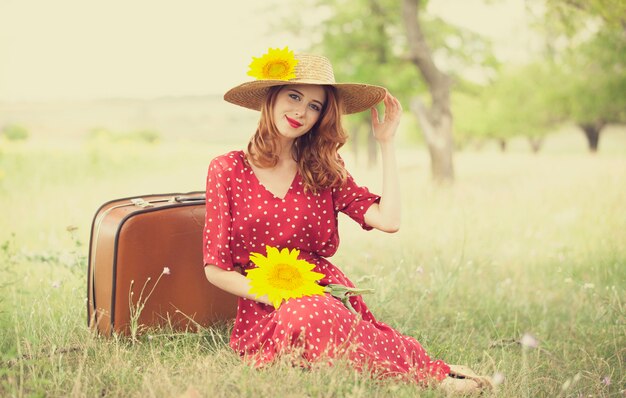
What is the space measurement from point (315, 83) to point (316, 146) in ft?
1.13

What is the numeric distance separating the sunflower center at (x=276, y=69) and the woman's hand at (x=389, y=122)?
495 millimetres

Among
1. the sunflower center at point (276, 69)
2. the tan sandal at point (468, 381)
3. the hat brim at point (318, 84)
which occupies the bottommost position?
the tan sandal at point (468, 381)

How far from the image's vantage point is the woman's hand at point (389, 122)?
118 inches

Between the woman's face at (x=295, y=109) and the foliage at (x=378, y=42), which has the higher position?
the foliage at (x=378, y=42)

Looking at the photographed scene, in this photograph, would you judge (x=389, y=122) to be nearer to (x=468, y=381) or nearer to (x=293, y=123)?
(x=293, y=123)

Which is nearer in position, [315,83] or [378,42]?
[315,83]

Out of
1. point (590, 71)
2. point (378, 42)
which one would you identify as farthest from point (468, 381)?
point (590, 71)

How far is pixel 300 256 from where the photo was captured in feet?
9.81

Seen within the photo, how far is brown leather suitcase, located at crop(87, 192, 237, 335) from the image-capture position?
297 centimetres

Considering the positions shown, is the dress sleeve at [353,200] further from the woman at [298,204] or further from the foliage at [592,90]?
the foliage at [592,90]

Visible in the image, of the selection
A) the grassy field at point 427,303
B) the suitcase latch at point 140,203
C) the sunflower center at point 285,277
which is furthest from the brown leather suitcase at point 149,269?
the sunflower center at point 285,277

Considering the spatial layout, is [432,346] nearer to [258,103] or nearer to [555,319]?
[555,319]

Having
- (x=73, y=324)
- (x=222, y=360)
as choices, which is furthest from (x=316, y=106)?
(x=73, y=324)

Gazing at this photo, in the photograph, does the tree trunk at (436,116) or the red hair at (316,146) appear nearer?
the red hair at (316,146)
